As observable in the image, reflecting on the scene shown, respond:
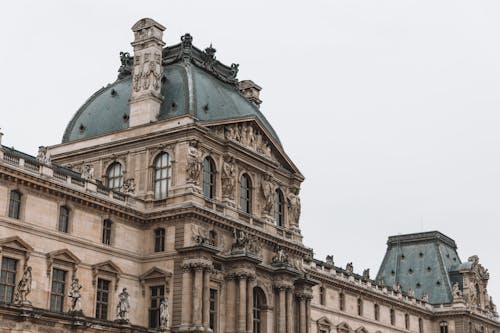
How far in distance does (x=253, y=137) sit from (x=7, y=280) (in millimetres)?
24492

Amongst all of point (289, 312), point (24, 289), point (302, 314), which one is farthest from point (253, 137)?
point (24, 289)

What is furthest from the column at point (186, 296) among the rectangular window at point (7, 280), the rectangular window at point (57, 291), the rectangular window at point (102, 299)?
the rectangular window at point (7, 280)

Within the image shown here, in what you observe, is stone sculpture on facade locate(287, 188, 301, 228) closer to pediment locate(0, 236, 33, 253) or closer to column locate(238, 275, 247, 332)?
column locate(238, 275, 247, 332)

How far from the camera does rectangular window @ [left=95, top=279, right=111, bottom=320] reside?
56.3 metres

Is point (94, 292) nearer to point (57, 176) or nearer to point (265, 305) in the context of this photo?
point (57, 176)

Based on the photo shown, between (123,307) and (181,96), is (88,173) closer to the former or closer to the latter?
(181,96)

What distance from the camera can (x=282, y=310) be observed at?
66.3m

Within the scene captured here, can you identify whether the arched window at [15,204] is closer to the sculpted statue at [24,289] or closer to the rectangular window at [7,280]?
the rectangular window at [7,280]

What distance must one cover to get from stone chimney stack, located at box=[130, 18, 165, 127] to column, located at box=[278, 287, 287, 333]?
1676cm

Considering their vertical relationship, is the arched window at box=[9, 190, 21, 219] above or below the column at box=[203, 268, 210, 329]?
above

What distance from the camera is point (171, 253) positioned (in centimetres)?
5916

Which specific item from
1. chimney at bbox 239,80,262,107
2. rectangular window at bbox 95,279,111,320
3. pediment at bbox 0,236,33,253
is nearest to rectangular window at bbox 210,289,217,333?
rectangular window at bbox 95,279,111,320

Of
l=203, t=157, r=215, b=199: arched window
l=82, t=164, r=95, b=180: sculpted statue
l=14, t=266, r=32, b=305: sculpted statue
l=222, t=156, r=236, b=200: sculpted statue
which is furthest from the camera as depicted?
l=222, t=156, r=236, b=200: sculpted statue

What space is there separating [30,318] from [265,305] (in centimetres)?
2303
